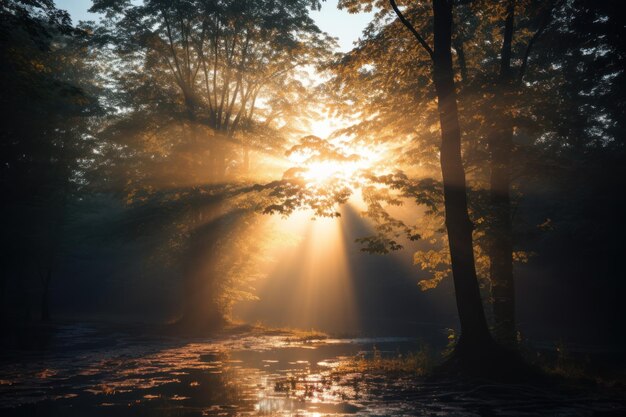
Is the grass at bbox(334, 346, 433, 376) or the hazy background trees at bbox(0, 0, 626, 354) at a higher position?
the hazy background trees at bbox(0, 0, 626, 354)

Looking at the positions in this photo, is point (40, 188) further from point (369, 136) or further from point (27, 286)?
point (27, 286)

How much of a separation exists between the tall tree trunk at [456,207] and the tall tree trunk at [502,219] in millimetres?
1413

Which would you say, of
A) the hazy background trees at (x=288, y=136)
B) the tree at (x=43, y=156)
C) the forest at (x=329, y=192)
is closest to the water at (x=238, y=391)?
the forest at (x=329, y=192)

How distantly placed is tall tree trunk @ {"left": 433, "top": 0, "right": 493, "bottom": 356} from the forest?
5 centimetres

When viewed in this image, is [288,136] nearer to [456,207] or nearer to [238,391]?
[456,207]

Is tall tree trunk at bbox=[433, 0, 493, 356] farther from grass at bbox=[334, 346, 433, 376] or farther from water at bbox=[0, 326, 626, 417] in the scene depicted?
water at bbox=[0, 326, 626, 417]

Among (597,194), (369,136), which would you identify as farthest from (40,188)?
(597,194)

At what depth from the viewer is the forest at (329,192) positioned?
10.2 metres

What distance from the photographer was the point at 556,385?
30.0ft

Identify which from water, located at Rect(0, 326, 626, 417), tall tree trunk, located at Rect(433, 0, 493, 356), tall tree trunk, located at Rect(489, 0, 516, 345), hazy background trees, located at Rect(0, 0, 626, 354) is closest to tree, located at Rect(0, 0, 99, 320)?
hazy background trees, located at Rect(0, 0, 626, 354)

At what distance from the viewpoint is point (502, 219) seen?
1341cm

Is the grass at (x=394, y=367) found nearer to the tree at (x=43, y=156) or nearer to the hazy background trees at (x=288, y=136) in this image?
the hazy background trees at (x=288, y=136)

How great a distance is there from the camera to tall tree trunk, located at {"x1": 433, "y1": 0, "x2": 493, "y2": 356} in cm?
1096

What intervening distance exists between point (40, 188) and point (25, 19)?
19306 millimetres
